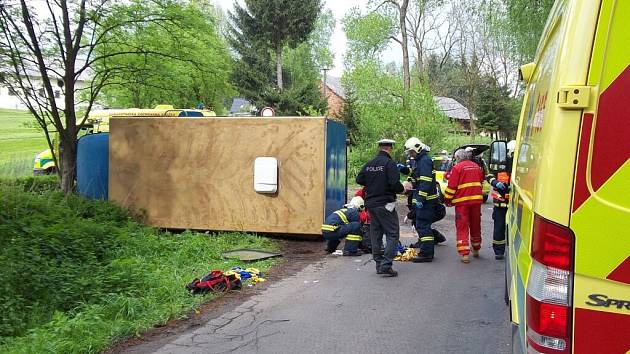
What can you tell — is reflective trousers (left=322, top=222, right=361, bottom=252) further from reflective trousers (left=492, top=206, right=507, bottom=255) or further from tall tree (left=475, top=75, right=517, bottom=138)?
tall tree (left=475, top=75, right=517, bottom=138)

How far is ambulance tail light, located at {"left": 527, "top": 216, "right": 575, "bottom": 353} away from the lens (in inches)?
90.5

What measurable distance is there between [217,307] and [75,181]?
6.52m

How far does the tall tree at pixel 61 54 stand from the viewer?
1005 cm

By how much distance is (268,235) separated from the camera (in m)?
10.5

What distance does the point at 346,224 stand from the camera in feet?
30.5

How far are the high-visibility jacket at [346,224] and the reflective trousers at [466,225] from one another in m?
1.55

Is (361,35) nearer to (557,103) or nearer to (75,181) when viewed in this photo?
(75,181)

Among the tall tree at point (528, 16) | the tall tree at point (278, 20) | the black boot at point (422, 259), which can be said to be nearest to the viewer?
the black boot at point (422, 259)

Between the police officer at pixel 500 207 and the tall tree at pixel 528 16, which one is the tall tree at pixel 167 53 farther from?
the tall tree at pixel 528 16

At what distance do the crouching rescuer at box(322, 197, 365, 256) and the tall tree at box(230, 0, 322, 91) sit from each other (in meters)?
27.6

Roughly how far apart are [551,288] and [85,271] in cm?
589

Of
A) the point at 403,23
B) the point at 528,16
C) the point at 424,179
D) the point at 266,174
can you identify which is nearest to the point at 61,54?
the point at 266,174

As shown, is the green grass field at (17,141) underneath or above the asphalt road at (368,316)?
underneath

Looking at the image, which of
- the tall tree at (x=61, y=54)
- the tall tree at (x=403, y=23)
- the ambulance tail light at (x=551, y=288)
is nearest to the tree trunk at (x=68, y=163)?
the tall tree at (x=61, y=54)
